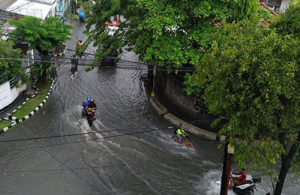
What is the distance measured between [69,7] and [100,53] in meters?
18.0

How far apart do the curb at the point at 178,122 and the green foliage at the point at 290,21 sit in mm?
6947

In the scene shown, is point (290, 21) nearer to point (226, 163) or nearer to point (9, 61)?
point (226, 163)

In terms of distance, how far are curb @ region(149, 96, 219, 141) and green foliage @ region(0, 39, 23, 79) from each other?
6610 mm

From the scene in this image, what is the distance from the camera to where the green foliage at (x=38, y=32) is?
15180mm

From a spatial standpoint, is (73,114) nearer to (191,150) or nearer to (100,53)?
(100,53)

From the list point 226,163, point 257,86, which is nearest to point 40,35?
point 226,163

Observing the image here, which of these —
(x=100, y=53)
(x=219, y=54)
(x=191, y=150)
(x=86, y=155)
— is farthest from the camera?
(x=100, y=53)

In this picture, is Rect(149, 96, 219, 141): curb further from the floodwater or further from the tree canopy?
the tree canopy

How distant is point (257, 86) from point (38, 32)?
1200 cm

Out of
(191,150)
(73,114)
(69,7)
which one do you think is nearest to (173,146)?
(191,150)

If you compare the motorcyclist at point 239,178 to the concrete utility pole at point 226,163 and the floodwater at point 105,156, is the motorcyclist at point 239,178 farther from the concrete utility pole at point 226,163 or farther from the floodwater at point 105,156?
the concrete utility pole at point 226,163

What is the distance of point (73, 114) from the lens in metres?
15.1

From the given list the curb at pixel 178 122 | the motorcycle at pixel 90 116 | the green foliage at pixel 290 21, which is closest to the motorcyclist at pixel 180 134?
the curb at pixel 178 122

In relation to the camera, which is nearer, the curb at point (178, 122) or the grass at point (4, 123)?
the grass at point (4, 123)
